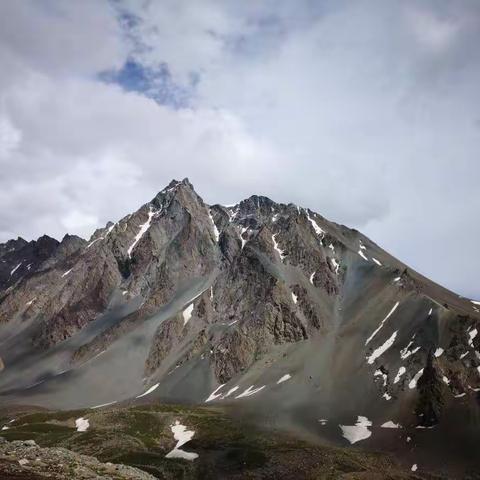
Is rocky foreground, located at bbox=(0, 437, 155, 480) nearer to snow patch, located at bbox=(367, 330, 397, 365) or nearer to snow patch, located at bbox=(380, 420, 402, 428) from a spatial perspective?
snow patch, located at bbox=(380, 420, 402, 428)

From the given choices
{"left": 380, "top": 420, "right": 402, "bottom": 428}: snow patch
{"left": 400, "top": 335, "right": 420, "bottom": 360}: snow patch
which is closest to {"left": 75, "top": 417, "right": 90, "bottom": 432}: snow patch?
{"left": 380, "top": 420, "right": 402, "bottom": 428}: snow patch

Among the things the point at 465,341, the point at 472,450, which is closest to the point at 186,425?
the point at 472,450

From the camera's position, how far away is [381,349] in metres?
194

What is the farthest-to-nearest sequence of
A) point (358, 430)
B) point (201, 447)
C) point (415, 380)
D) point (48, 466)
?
1. point (415, 380)
2. point (358, 430)
3. point (201, 447)
4. point (48, 466)

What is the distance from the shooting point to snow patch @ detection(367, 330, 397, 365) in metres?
190

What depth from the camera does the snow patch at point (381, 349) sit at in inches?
7500

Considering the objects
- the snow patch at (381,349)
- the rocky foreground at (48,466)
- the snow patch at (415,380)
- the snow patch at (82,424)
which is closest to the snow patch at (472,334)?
the snow patch at (415,380)

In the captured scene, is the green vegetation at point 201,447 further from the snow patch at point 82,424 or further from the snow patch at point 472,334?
the snow patch at point 472,334

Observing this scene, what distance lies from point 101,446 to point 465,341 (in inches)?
4456

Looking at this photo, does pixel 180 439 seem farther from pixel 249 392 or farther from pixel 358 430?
pixel 249 392

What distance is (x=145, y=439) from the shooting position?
138m

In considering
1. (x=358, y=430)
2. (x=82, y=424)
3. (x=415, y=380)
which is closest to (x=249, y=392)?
(x=358, y=430)

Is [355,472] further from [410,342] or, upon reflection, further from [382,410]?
[410,342]

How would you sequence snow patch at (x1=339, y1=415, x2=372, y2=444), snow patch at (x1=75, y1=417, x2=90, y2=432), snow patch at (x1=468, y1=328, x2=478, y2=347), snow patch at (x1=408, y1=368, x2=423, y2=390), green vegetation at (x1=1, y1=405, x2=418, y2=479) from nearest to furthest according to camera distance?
green vegetation at (x1=1, y1=405, x2=418, y2=479), snow patch at (x1=339, y1=415, x2=372, y2=444), snow patch at (x1=75, y1=417, x2=90, y2=432), snow patch at (x1=408, y1=368, x2=423, y2=390), snow patch at (x1=468, y1=328, x2=478, y2=347)
